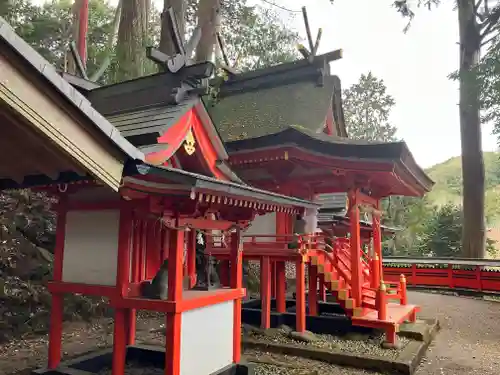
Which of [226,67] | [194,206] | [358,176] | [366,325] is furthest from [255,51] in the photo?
[194,206]

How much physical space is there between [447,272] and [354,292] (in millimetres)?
10620

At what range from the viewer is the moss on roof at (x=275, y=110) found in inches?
386

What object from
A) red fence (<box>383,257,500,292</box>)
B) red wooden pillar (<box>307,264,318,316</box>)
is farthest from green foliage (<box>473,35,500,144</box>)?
red wooden pillar (<box>307,264,318,316</box>)

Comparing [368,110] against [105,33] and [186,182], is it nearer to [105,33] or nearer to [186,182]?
[105,33]

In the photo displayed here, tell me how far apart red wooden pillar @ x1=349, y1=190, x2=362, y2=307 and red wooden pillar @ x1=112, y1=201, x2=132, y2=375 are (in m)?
4.92

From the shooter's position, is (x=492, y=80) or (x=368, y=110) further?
(x=368, y=110)

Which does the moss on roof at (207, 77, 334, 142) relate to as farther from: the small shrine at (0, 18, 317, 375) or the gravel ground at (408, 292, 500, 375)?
the gravel ground at (408, 292, 500, 375)

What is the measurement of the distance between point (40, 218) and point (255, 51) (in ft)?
39.4

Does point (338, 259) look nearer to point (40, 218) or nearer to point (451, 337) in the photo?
point (451, 337)

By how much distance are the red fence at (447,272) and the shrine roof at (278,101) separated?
28.6 ft

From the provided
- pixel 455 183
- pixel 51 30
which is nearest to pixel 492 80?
pixel 51 30

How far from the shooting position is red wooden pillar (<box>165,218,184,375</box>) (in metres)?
4.82

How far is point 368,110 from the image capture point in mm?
31781

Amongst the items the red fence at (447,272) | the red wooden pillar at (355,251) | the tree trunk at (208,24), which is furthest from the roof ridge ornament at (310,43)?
the red fence at (447,272)
